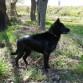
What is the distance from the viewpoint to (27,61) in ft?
34.0

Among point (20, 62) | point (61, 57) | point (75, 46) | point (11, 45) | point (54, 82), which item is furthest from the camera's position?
point (75, 46)

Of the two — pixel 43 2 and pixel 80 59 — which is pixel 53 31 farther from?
pixel 43 2

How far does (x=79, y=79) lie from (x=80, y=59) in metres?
2.06

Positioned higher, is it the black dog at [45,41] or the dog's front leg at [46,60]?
the black dog at [45,41]

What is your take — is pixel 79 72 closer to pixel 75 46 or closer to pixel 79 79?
pixel 79 79

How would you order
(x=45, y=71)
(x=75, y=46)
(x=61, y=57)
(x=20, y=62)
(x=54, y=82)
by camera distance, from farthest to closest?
(x=75, y=46)
(x=61, y=57)
(x=20, y=62)
(x=45, y=71)
(x=54, y=82)

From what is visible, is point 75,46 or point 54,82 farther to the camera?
point 75,46

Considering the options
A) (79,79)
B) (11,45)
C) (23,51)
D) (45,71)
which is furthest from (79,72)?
(11,45)

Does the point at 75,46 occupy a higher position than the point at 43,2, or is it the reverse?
the point at 43,2

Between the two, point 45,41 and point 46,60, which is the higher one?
point 45,41

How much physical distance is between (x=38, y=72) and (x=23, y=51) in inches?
33.6

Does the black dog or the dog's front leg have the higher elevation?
the black dog

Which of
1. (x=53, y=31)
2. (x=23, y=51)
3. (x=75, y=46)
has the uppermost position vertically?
(x=53, y=31)

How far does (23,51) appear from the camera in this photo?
9531 mm
